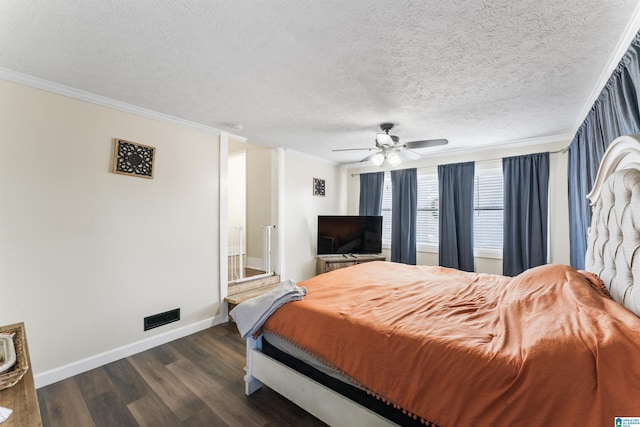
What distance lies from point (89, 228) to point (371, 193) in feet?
13.6

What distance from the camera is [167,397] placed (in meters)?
1.97

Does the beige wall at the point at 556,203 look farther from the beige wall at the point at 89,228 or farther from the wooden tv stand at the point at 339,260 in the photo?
the beige wall at the point at 89,228

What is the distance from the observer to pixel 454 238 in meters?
4.11

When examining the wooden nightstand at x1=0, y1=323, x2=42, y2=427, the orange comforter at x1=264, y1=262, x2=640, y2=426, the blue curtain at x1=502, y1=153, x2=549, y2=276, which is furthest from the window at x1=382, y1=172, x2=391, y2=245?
the wooden nightstand at x1=0, y1=323, x2=42, y2=427

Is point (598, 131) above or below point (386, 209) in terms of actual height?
above

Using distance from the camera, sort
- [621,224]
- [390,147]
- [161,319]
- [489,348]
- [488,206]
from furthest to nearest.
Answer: [488,206] < [390,147] < [161,319] < [621,224] < [489,348]

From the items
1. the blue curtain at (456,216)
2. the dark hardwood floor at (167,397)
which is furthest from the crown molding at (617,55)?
the dark hardwood floor at (167,397)

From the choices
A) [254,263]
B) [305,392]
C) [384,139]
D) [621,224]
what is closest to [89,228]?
[305,392]

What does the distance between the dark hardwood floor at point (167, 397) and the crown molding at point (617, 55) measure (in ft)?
9.67

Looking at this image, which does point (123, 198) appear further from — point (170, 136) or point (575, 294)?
point (575, 294)

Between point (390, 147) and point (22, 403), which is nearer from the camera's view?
point (22, 403)

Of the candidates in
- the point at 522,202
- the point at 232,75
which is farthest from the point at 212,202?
the point at 522,202

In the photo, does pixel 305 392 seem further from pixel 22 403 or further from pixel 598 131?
pixel 598 131

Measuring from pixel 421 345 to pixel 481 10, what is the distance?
1732 millimetres
